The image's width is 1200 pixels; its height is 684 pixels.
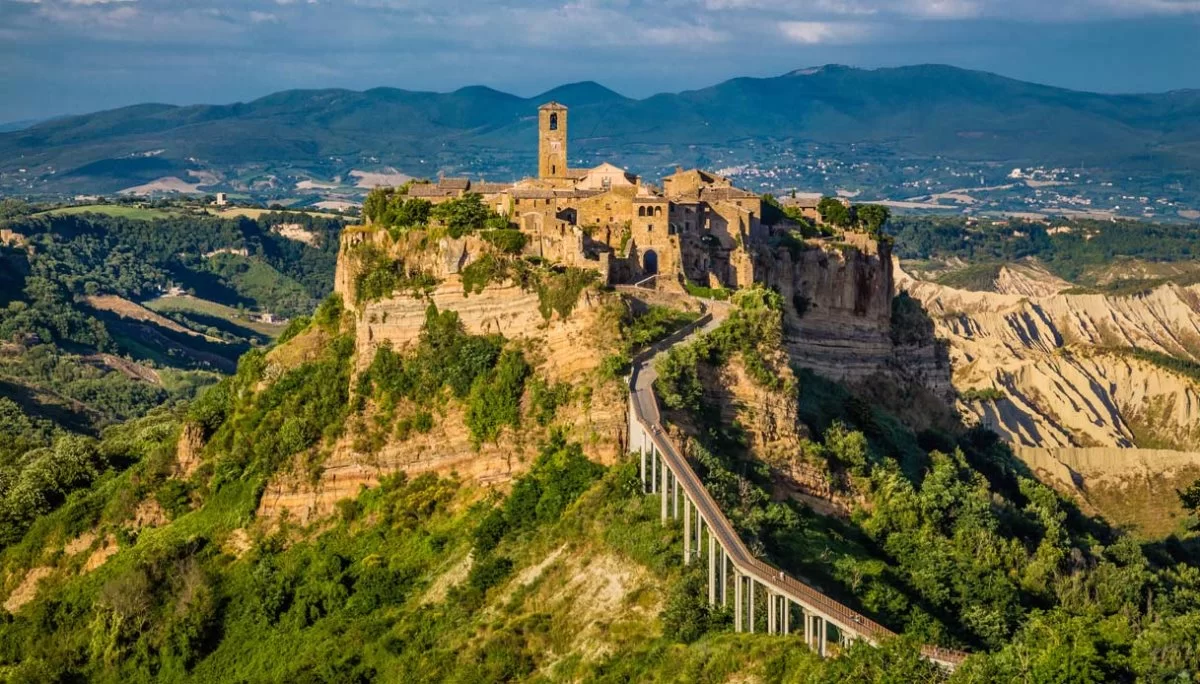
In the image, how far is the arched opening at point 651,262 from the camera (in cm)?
5039

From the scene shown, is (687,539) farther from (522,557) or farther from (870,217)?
(870,217)

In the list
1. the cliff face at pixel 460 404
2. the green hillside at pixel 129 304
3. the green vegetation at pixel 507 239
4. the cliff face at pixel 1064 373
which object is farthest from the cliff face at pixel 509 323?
the cliff face at pixel 1064 373

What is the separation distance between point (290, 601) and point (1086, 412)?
4938 cm

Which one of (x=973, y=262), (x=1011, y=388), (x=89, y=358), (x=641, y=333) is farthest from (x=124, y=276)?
(x=641, y=333)

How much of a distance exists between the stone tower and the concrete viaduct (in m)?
20.8

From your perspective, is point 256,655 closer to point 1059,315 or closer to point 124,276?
point 1059,315

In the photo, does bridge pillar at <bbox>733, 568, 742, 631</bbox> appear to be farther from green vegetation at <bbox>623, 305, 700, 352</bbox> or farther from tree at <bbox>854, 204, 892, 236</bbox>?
tree at <bbox>854, 204, 892, 236</bbox>

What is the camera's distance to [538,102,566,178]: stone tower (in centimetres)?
6088

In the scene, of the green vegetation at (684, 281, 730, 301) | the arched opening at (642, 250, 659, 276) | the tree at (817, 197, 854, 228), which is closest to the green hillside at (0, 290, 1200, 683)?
the green vegetation at (684, 281, 730, 301)

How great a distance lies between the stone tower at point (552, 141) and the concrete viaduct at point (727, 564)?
68.3 ft

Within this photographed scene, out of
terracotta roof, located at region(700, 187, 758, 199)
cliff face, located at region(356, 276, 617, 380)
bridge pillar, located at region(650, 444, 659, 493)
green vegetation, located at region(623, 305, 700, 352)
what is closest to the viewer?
bridge pillar, located at region(650, 444, 659, 493)

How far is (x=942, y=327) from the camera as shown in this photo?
311 feet

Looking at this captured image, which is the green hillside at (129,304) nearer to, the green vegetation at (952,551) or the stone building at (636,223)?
the stone building at (636,223)

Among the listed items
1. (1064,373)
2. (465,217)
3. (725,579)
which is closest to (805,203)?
(465,217)
